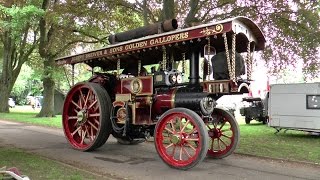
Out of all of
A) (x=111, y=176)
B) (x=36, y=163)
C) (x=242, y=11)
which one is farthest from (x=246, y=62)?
(x=242, y=11)

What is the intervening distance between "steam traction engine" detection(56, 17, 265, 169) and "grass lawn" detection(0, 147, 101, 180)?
6.18 feet

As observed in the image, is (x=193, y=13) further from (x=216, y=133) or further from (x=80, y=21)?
(x=216, y=133)

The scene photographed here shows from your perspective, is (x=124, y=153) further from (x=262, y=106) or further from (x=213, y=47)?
(x=262, y=106)

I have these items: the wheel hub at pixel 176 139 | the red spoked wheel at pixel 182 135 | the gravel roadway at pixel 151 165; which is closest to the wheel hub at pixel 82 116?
the gravel roadway at pixel 151 165

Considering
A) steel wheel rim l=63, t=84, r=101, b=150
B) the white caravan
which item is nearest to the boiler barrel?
steel wheel rim l=63, t=84, r=101, b=150

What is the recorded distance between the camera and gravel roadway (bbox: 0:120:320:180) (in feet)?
26.4

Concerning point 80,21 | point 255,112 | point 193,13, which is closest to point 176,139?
point 193,13

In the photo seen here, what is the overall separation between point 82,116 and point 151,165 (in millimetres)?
3057

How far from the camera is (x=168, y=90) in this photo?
31.9 ft

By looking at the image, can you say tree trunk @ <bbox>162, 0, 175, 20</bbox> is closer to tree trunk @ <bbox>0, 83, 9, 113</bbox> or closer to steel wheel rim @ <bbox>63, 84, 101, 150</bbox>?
steel wheel rim @ <bbox>63, 84, 101, 150</bbox>

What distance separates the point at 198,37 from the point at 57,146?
5.74 m

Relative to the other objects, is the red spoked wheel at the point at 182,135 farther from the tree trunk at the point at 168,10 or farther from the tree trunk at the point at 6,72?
the tree trunk at the point at 6,72

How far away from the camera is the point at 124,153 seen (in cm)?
1082

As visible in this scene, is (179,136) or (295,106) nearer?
(179,136)
